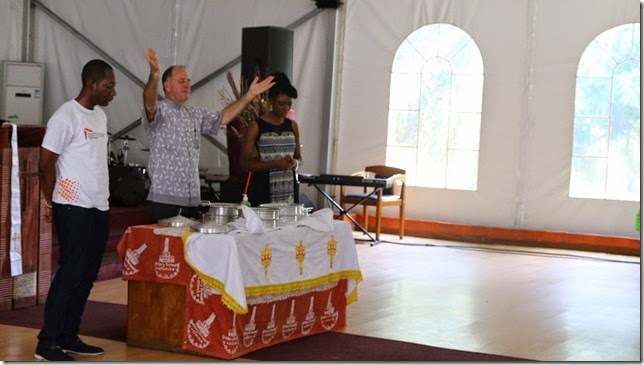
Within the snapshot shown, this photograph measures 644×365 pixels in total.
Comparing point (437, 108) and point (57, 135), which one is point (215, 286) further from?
point (437, 108)

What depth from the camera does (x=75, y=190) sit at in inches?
185

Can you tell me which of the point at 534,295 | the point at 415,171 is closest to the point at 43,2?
the point at 415,171

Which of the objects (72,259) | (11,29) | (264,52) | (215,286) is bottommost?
(215,286)

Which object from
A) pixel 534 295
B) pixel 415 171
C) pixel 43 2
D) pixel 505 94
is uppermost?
pixel 43 2

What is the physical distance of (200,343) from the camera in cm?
504

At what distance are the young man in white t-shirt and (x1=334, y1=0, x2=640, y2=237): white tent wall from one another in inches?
269

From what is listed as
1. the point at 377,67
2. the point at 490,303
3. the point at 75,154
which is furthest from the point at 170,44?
the point at 75,154

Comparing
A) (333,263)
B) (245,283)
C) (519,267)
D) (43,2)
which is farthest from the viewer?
(43,2)

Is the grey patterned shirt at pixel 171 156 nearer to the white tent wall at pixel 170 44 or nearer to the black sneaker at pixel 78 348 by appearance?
the black sneaker at pixel 78 348

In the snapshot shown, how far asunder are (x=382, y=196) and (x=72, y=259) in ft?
21.0

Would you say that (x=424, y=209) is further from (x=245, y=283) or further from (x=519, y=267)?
(x=245, y=283)

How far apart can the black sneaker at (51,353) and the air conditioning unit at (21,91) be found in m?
8.34

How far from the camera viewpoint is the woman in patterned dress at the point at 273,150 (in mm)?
5801

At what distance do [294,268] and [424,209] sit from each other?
6162 millimetres
